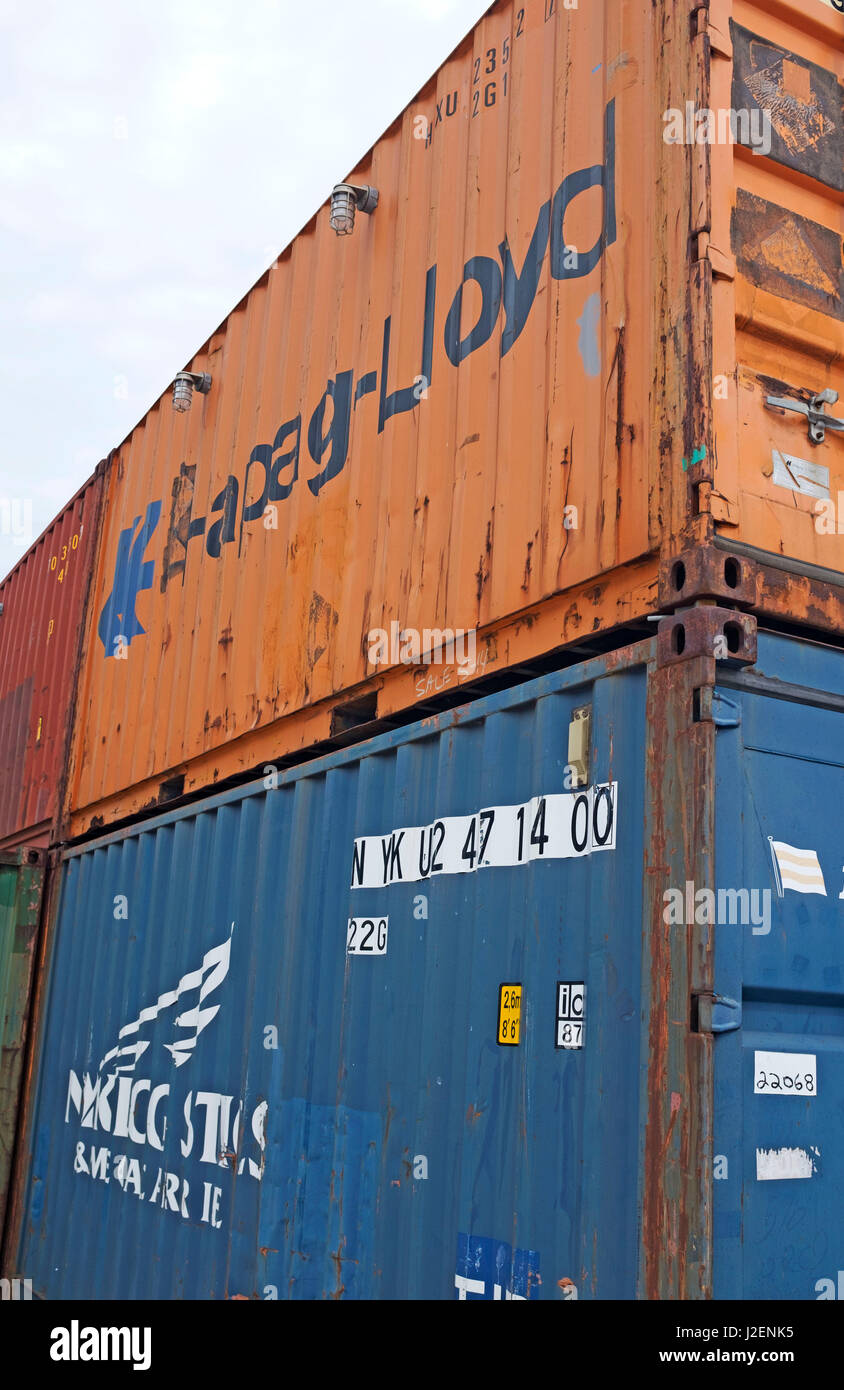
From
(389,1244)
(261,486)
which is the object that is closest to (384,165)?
(261,486)

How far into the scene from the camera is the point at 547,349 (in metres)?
3.44

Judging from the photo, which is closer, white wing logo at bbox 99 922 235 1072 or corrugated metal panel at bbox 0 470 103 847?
white wing logo at bbox 99 922 235 1072

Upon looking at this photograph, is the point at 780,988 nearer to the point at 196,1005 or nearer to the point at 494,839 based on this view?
the point at 494,839

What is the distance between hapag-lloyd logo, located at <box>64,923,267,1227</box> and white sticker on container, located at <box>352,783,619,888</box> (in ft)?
3.64

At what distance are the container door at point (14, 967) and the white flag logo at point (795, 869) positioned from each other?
542cm

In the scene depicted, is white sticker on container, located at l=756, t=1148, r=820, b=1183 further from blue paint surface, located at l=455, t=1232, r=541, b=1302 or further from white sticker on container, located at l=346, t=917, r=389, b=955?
white sticker on container, located at l=346, t=917, r=389, b=955

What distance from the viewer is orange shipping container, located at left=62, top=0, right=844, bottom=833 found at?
9.51ft

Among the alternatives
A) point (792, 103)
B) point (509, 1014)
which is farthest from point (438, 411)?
point (509, 1014)

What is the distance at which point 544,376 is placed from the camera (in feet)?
11.3

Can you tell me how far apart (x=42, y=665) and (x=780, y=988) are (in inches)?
272

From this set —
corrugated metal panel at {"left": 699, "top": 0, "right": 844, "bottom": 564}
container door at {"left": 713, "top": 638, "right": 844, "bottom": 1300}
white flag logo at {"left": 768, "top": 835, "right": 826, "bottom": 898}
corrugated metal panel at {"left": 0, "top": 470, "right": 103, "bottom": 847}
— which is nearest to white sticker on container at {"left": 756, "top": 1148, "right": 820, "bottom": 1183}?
container door at {"left": 713, "top": 638, "right": 844, "bottom": 1300}

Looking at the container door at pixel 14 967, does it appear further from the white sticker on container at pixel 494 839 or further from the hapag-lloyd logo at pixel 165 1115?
the white sticker on container at pixel 494 839

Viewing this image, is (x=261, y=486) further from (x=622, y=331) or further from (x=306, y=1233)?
(x=306, y=1233)
